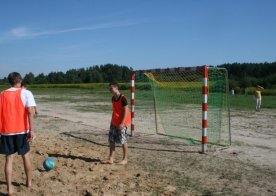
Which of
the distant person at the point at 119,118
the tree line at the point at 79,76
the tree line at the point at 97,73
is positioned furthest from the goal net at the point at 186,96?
the tree line at the point at 79,76

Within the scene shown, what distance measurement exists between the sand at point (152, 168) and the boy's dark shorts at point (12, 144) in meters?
0.70

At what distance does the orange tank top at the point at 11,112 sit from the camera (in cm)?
575

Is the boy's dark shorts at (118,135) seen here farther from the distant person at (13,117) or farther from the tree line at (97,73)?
the tree line at (97,73)

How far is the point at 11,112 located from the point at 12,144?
1.58 ft

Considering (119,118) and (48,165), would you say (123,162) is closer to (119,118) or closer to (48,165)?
(119,118)

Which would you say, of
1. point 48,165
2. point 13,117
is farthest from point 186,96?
point 13,117

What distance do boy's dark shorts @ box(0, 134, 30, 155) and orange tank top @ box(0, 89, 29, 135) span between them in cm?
8

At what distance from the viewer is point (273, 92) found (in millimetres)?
51906

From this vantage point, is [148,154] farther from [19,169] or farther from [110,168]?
[19,169]

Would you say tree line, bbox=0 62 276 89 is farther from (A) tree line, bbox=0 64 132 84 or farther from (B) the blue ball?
(B) the blue ball

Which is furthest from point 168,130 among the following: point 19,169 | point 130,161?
point 19,169

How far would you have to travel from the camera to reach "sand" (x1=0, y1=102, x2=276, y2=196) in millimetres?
6176

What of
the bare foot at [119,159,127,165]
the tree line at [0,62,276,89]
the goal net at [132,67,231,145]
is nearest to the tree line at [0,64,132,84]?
the tree line at [0,62,276,89]

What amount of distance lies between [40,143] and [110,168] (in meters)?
3.23
